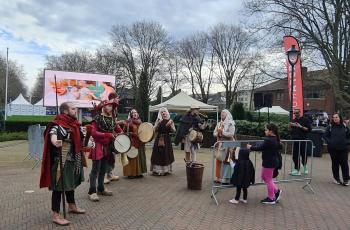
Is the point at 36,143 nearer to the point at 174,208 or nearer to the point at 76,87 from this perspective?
the point at 174,208

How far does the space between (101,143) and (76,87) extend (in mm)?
16854

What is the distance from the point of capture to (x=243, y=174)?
7.62m

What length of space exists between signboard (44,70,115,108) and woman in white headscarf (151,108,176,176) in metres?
12.2

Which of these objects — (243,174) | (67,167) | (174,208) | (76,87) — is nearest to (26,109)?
(76,87)

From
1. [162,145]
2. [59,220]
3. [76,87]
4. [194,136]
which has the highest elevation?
[76,87]

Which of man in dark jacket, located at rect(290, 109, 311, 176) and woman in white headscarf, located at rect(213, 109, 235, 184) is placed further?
man in dark jacket, located at rect(290, 109, 311, 176)

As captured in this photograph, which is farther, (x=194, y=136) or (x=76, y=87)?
(x=76, y=87)

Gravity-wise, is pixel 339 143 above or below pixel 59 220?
above

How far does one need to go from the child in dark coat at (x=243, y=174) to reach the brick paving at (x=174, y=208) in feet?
0.91

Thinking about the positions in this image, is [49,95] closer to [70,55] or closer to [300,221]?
[300,221]

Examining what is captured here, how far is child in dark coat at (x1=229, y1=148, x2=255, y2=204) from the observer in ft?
25.1

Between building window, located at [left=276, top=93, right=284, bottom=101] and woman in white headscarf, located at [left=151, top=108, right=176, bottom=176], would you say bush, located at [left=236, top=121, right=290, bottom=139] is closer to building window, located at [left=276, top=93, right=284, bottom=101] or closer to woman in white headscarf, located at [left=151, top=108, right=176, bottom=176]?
woman in white headscarf, located at [left=151, top=108, right=176, bottom=176]

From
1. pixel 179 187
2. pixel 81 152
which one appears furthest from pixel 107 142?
pixel 179 187

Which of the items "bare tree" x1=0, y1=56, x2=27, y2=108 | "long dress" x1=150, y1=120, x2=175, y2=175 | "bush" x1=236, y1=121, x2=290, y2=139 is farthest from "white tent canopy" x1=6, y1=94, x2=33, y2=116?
"long dress" x1=150, y1=120, x2=175, y2=175
